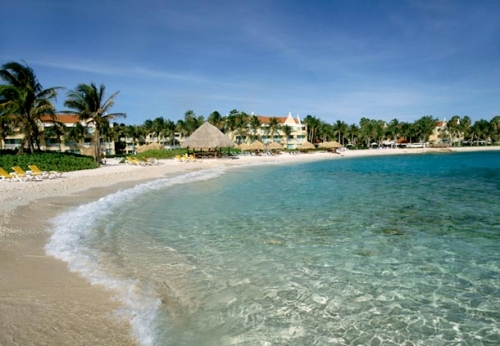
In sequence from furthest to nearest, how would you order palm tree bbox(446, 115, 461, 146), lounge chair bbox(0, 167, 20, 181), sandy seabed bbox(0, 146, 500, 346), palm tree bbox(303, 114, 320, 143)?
1. palm tree bbox(446, 115, 461, 146)
2. palm tree bbox(303, 114, 320, 143)
3. lounge chair bbox(0, 167, 20, 181)
4. sandy seabed bbox(0, 146, 500, 346)

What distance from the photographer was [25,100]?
22.6 m

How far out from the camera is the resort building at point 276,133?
72188mm

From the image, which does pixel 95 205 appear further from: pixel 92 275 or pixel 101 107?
pixel 101 107

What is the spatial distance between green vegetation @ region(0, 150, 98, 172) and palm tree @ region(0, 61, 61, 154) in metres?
2.17

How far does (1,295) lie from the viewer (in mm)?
4258

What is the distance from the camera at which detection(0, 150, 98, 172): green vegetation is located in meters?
20.2

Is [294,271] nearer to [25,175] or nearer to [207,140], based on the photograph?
[25,175]

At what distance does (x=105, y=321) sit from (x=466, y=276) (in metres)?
5.28

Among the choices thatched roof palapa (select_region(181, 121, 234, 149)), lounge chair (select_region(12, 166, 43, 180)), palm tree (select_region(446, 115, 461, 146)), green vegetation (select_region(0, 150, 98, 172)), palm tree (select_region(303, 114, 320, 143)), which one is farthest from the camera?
palm tree (select_region(446, 115, 461, 146))

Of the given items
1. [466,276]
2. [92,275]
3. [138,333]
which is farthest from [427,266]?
[92,275]

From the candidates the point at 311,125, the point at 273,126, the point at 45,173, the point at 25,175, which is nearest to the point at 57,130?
the point at 45,173

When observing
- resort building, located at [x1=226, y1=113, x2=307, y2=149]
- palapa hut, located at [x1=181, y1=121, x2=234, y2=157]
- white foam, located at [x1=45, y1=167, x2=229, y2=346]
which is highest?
resort building, located at [x1=226, y1=113, x2=307, y2=149]

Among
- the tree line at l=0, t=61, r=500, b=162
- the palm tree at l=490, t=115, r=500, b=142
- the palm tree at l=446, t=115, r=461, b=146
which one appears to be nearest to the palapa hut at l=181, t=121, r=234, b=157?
the tree line at l=0, t=61, r=500, b=162

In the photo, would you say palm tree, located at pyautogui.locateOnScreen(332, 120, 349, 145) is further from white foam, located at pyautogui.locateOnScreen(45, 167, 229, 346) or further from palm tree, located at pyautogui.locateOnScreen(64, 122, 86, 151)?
white foam, located at pyautogui.locateOnScreen(45, 167, 229, 346)
